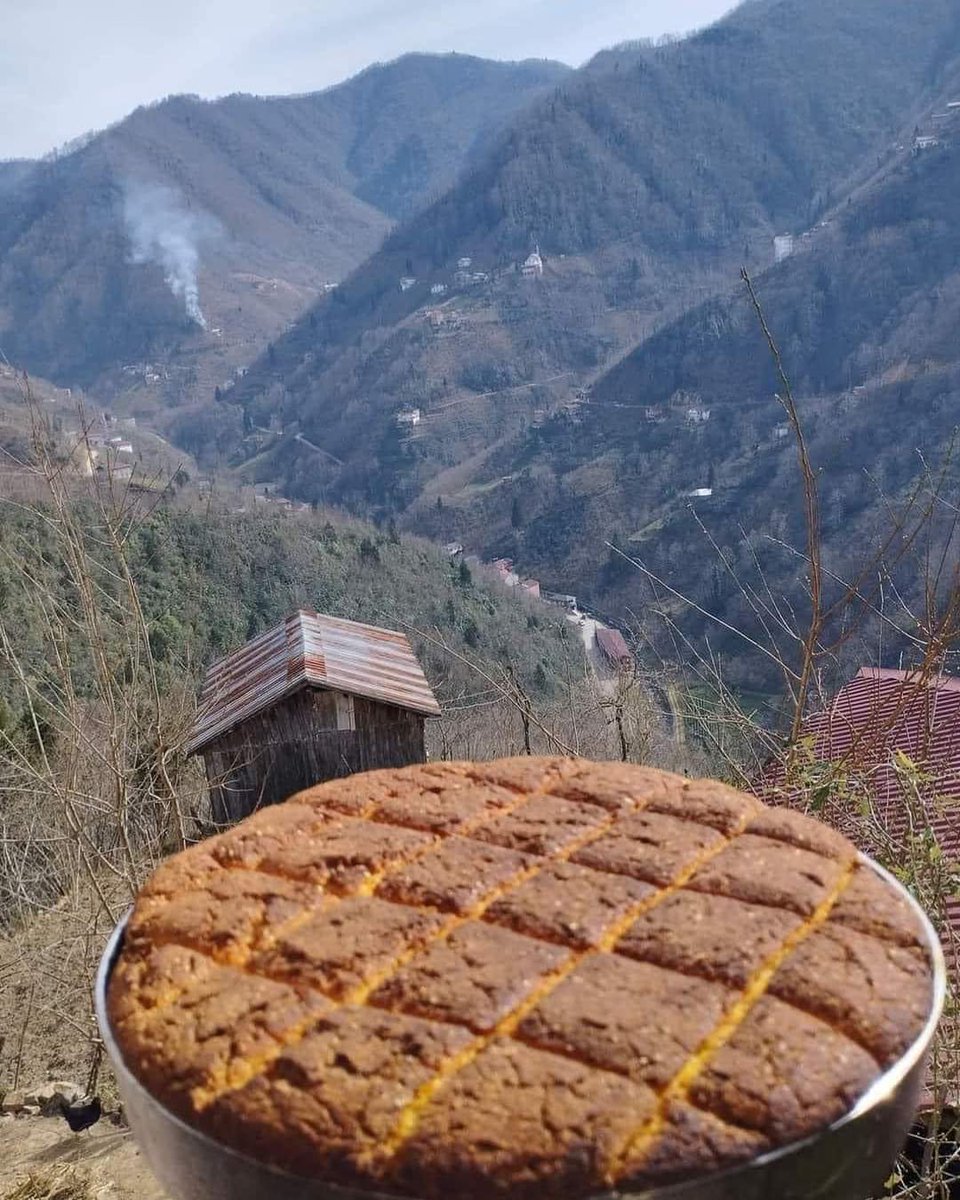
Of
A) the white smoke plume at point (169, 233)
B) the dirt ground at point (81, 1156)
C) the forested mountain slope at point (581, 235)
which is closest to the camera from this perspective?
the dirt ground at point (81, 1156)

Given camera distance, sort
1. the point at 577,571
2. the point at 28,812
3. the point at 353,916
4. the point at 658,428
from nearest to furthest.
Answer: the point at 353,916 → the point at 28,812 → the point at 577,571 → the point at 658,428

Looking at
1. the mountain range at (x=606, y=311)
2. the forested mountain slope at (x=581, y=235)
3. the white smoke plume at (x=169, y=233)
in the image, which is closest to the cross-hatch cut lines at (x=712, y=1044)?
the mountain range at (x=606, y=311)

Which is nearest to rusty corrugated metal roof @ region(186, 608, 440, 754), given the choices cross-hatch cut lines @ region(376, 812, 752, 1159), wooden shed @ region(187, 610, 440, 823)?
wooden shed @ region(187, 610, 440, 823)

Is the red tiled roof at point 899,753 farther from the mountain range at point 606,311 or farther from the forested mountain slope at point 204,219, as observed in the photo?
the forested mountain slope at point 204,219

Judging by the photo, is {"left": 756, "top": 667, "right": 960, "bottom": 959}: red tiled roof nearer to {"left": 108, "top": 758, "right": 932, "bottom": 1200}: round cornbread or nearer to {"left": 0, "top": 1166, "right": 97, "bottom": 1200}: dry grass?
{"left": 108, "top": 758, "right": 932, "bottom": 1200}: round cornbread

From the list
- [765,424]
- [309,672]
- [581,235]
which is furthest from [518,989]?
[581,235]

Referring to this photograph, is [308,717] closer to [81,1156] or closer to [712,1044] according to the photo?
[81,1156]

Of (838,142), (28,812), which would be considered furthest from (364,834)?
(838,142)

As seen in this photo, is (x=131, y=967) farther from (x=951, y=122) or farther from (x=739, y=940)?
(x=951, y=122)
